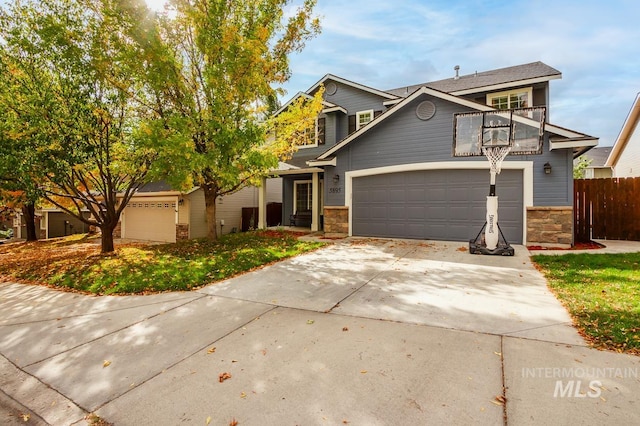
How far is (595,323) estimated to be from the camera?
3.54 metres

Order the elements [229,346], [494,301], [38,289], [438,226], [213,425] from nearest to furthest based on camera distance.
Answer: [213,425], [229,346], [494,301], [38,289], [438,226]

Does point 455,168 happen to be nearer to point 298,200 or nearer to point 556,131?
point 556,131

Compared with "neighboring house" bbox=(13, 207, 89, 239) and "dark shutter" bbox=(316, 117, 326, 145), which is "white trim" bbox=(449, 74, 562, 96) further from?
"neighboring house" bbox=(13, 207, 89, 239)

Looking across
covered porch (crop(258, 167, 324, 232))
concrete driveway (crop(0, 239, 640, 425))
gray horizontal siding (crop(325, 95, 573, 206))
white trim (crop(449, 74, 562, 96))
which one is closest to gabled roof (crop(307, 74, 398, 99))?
white trim (crop(449, 74, 562, 96))

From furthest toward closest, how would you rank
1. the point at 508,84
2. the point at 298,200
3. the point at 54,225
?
the point at 54,225, the point at 298,200, the point at 508,84

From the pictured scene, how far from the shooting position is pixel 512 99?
12484mm

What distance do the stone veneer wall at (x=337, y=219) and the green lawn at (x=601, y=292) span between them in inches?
256

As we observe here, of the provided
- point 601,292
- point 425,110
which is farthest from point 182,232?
point 601,292

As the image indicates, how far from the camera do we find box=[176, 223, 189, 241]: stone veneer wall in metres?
14.3

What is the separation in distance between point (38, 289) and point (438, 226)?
36.1ft

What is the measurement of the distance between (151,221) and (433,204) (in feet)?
46.1

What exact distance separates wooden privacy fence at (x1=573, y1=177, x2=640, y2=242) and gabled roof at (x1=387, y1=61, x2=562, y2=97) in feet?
14.3

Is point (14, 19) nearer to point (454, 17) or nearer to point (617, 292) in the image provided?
point (454, 17)

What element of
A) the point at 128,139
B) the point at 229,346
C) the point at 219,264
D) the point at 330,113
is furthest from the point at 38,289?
the point at 330,113
